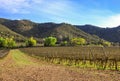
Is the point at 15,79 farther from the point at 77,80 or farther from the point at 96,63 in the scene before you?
the point at 96,63

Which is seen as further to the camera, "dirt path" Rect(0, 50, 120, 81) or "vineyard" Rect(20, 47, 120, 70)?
"vineyard" Rect(20, 47, 120, 70)

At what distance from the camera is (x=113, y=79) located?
23.5 meters

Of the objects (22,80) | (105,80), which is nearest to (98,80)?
(105,80)

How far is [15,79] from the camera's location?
22.6 meters

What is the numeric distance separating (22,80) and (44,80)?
1.53 metres

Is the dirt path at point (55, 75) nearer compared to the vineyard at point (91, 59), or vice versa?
the dirt path at point (55, 75)

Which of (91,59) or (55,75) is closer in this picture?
(55,75)

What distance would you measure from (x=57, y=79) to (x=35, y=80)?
1820 millimetres

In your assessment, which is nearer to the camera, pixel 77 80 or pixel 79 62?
pixel 77 80

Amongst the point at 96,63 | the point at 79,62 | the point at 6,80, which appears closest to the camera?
the point at 6,80

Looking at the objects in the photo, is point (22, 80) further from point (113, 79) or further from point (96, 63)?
point (96, 63)

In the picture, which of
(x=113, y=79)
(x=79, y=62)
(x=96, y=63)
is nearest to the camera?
(x=113, y=79)

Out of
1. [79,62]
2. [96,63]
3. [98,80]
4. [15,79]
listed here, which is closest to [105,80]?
[98,80]

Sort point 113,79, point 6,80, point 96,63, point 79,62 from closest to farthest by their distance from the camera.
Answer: point 6,80 < point 113,79 < point 96,63 < point 79,62
